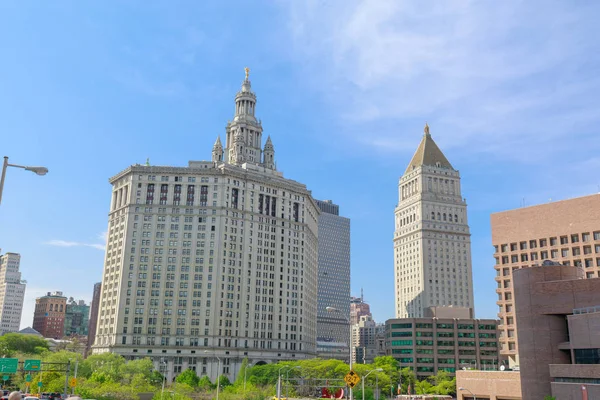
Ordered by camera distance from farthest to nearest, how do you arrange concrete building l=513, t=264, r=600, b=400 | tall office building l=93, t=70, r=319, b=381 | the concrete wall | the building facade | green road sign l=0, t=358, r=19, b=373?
the building facade → tall office building l=93, t=70, r=319, b=381 → the concrete wall → green road sign l=0, t=358, r=19, b=373 → concrete building l=513, t=264, r=600, b=400

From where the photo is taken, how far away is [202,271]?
160625 millimetres

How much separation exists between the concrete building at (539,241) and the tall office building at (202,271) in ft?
228

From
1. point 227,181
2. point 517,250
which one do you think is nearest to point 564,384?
point 517,250

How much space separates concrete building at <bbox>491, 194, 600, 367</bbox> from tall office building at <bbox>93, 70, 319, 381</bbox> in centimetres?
6941

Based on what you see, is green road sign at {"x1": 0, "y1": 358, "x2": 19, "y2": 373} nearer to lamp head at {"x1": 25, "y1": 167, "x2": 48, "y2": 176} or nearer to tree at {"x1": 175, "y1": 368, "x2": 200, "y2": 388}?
tree at {"x1": 175, "y1": 368, "x2": 200, "y2": 388}

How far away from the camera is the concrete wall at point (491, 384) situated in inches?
3664

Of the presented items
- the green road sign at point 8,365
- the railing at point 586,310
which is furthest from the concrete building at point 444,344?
the green road sign at point 8,365

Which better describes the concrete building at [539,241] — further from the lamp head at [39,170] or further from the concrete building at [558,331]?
the lamp head at [39,170]

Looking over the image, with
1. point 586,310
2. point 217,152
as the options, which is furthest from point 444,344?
point 586,310

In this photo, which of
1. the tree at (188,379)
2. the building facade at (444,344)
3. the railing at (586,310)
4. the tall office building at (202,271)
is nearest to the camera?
the railing at (586,310)

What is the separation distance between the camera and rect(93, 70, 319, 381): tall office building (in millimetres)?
155500

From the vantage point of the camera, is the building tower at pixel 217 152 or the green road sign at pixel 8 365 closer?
the green road sign at pixel 8 365

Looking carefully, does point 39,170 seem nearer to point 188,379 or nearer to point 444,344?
point 188,379

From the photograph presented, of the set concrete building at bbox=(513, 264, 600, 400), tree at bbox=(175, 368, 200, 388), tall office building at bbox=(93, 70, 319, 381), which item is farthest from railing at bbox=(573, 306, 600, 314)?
tall office building at bbox=(93, 70, 319, 381)
